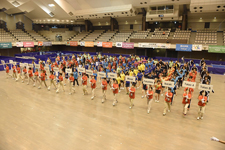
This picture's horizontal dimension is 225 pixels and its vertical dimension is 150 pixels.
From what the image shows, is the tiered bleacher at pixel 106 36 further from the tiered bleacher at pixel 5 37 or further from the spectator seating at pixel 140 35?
the tiered bleacher at pixel 5 37

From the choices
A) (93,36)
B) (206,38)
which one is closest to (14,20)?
(93,36)

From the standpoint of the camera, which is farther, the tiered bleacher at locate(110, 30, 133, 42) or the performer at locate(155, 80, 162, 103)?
the tiered bleacher at locate(110, 30, 133, 42)

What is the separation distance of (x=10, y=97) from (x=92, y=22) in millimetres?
30259

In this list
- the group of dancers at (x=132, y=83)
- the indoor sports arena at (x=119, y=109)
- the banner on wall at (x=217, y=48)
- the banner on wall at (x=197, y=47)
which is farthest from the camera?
the banner on wall at (x=197, y=47)

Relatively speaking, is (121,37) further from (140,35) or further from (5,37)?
(5,37)

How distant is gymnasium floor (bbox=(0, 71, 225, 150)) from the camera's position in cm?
584

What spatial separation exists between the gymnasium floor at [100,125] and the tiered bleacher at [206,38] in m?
15.1

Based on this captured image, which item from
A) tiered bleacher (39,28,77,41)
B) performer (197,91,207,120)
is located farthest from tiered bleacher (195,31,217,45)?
tiered bleacher (39,28,77,41)

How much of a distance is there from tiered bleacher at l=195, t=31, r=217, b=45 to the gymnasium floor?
593 inches

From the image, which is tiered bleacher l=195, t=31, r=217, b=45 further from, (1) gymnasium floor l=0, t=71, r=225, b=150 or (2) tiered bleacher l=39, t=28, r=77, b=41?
(2) tiered bleacher l=39, t=28, r=77, b=41

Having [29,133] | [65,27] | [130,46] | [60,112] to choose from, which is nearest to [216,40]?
[130,46]

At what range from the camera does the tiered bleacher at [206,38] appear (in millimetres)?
22312

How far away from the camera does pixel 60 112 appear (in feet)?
27.4

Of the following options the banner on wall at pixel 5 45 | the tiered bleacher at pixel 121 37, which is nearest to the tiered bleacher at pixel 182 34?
the tiered bleacher at pixel 121 37
